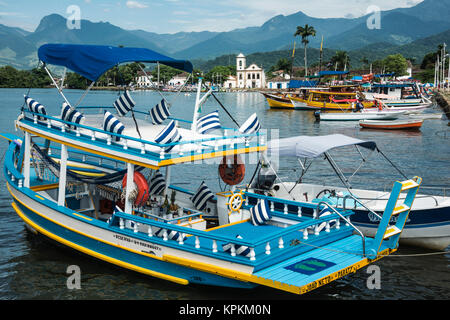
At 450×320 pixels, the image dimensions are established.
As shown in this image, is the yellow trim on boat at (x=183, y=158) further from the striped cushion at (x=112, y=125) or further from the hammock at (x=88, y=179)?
the hammock at (x=88, y=179)

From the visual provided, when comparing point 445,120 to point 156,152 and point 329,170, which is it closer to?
point 329,170

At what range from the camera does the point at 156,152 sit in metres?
9.49

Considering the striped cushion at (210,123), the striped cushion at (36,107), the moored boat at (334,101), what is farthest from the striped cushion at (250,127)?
the moored boat at (334,101)

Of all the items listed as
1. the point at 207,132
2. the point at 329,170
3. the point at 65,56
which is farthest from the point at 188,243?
the point at 329,170

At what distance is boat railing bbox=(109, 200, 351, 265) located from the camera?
8109mm

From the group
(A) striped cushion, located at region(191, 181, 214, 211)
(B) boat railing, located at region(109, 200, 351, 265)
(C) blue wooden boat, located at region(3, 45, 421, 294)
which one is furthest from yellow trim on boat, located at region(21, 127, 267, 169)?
(A) striped cushion, located at region(191, 181, 214, 211)

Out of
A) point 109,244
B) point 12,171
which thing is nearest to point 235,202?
point 109,244

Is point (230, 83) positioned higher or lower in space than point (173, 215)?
higher

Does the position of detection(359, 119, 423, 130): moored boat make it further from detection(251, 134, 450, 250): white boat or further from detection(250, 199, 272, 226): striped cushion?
detection(250, 199, 272, 226): striped cushion

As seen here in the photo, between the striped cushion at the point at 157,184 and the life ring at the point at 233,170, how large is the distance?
148 centimetres

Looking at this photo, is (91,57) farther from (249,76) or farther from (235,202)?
(249,76)

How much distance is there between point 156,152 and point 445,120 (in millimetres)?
45407

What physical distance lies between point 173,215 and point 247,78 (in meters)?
187

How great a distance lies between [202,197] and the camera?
1150 centimetres
